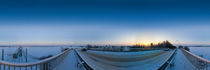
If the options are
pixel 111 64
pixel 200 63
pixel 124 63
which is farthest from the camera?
pixel 124 63

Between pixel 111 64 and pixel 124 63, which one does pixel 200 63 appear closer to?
pixel 111 64

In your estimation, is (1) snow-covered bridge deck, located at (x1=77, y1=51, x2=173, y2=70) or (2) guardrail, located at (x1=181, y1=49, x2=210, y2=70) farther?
(1) snow-covered bridge deck, located at (x1=77, y1=51, x2=173, y2=70)

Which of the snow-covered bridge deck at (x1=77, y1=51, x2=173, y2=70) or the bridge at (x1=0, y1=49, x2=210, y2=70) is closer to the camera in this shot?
the bridge at (x1=0, y1=49, x2=210, y2=70)

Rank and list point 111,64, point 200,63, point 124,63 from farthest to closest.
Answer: point 124,63 → point 111,64 → point 200,63

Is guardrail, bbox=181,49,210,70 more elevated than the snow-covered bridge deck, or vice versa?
guardrail, bbox=181,49,210,70

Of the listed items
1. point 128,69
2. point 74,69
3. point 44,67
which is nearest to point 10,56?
point 74,69

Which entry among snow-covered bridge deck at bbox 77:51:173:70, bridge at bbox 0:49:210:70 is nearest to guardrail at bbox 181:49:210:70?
bridge at bbox 0:49:210:70

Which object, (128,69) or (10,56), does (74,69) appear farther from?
(10,56)

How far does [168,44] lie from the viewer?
6512 cm

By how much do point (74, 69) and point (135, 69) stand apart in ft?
9.27

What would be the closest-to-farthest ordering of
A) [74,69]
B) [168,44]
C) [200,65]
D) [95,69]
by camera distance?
[200,65] → [95,69] → [74,69] → [168,44]

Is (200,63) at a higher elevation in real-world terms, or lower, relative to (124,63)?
higher

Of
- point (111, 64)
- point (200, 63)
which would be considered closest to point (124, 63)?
point (111, 64)

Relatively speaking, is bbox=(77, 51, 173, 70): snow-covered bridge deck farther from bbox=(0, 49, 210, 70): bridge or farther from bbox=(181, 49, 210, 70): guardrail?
bbox=(181, 49, 210, 70): guardrail
